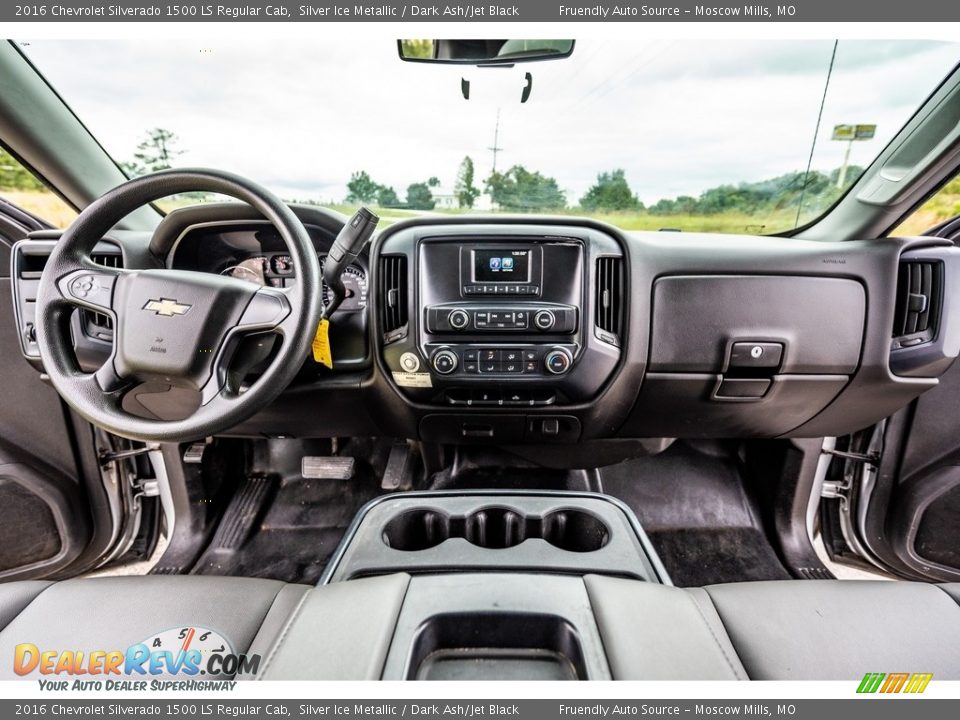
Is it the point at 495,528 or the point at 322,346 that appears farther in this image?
the point at 322,346

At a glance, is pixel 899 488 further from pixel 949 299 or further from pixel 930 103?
pixel 930 103

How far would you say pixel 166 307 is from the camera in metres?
1.30

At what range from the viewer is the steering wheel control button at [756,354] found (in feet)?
5.59

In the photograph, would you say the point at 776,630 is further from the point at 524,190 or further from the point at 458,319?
the point at 524,190

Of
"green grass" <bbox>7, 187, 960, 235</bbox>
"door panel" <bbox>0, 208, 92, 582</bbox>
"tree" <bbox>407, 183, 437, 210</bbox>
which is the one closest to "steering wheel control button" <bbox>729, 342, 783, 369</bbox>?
"green grass" <bbox>7, 187, 960, 235</bbox>

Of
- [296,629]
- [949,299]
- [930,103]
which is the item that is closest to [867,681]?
[296,629]

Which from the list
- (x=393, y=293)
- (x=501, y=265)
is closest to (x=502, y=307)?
(x=501, y=265)

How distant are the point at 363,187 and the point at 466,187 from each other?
0.40m

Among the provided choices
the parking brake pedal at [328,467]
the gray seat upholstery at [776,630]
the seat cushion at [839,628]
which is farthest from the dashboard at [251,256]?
the seat cushion at [839,628]

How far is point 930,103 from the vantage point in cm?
161

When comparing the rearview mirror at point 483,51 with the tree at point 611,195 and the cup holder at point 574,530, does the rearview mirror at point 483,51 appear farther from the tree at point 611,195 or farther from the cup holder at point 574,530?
the cup holder at point 574,530

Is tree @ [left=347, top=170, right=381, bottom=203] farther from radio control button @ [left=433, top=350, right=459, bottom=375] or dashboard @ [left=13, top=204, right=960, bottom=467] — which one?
radio control button @ [left=433, top=350, right=459, bottom=375]

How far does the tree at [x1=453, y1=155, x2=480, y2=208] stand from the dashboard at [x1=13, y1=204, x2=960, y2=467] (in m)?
0.26

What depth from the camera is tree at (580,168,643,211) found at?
192cm
